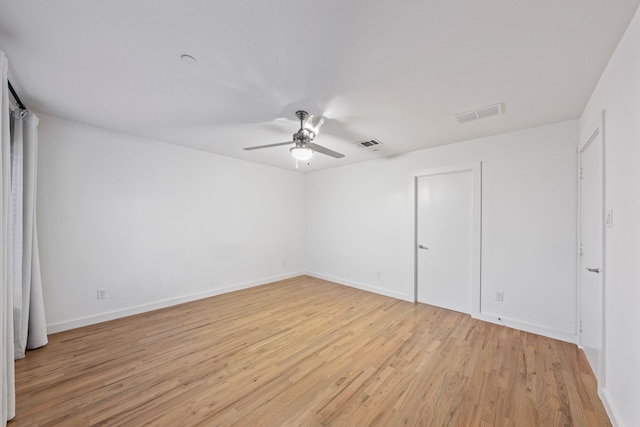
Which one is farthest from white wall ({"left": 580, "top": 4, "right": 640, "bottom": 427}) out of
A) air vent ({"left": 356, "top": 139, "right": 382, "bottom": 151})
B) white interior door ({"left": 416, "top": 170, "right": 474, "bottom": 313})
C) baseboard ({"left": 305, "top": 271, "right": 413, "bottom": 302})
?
A: baseboard ({"left": 305, "top": 271, "right": 413, "bottom": 302})

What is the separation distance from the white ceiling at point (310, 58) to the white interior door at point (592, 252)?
620 mm

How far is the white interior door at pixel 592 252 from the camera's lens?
6.37 ft

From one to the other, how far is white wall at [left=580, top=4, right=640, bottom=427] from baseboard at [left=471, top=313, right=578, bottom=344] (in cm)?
120

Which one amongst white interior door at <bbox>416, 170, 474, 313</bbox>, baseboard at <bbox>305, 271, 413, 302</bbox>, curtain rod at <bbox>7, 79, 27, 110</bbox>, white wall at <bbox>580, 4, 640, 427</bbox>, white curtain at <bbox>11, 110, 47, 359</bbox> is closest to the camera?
white wall at <bbox>580, 4, 640, 427</bbox>

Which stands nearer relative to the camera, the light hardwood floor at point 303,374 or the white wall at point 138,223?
the light hardwood floor at point 303,374

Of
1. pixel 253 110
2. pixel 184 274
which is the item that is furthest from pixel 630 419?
pixel 184 274

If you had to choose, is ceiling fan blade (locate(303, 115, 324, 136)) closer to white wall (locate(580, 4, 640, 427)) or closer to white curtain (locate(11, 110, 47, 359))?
white wall (locate(580, 4, 640, 427))

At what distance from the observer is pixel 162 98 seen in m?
2.38

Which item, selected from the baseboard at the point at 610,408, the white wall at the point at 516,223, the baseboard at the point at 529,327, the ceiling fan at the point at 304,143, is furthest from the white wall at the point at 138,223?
the baseboard at the point at 610,408

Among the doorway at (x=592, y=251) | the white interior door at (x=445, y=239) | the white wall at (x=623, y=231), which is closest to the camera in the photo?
the white wall at (x=623, y=231)

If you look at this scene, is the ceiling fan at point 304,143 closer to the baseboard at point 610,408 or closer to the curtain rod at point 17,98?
the curtain rod at point 17,98

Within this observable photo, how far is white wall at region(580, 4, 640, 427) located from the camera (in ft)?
4.49

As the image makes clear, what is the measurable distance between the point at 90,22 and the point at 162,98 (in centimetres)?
93

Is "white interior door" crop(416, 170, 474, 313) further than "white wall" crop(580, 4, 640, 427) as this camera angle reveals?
Yes
